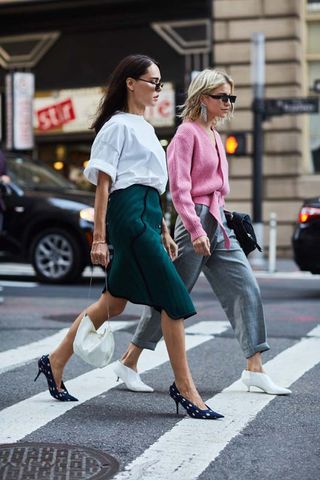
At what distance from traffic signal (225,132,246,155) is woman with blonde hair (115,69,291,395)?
11615mm

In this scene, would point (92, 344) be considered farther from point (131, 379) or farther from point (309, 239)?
point (309, 239)

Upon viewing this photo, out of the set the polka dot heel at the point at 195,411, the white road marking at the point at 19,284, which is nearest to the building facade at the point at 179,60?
the white road marking at the point at 19,284

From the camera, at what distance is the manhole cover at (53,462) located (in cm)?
449

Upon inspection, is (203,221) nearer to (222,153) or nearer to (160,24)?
(222,153)

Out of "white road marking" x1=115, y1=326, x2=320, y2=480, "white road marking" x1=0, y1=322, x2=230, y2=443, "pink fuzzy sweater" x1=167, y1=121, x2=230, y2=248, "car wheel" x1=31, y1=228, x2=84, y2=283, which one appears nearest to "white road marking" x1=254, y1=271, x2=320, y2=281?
"car wheel" x1=31, y1=228, x2=84, y2=283

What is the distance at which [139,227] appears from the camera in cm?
562

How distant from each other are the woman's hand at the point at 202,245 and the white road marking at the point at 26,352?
1868mm

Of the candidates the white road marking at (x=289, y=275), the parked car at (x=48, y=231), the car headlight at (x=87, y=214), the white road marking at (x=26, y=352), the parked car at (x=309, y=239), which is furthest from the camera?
the white road marking at (x=289, y=275)

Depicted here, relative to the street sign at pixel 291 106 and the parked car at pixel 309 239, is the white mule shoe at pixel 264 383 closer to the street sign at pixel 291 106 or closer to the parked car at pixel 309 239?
the parked car at pixel 309 239

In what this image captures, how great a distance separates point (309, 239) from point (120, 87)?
642cm

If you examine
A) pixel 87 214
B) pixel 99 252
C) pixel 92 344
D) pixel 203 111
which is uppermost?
pixel 203 111

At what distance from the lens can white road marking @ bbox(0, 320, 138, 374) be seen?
292 inches

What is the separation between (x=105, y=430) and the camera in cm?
537

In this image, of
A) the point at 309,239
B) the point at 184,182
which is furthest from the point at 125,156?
the point at 309,239
